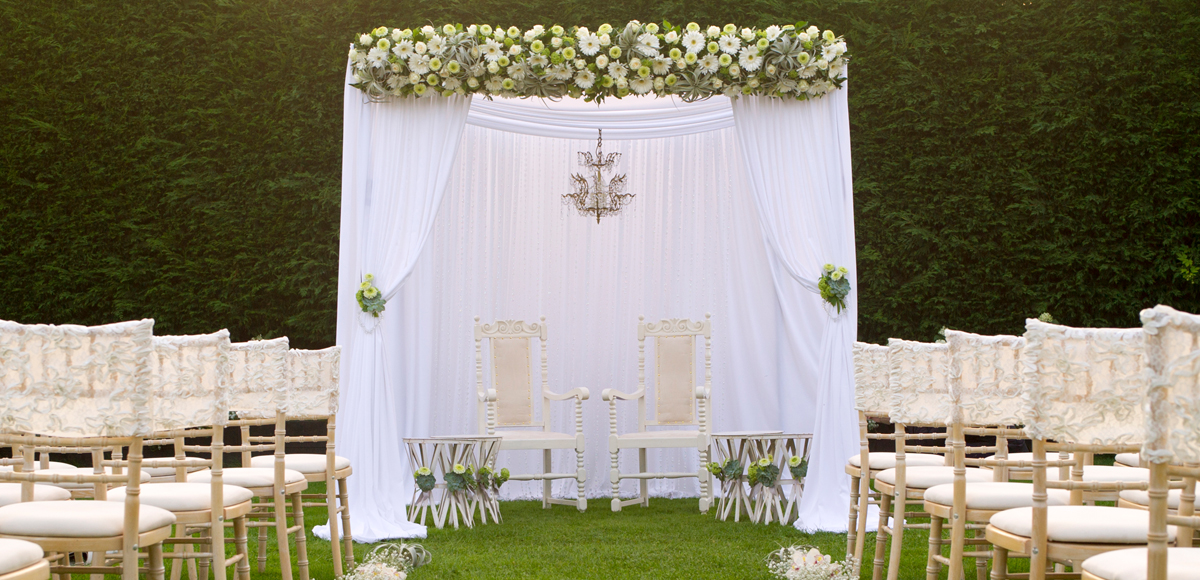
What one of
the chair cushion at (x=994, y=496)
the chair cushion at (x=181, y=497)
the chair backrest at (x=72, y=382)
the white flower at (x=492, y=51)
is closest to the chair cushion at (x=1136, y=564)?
A: the chair cushion at (x=994, y=496)

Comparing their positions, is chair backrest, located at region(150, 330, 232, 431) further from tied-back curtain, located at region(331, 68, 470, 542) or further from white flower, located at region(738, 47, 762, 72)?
white flower, located at region(738, 47, 762, 72)

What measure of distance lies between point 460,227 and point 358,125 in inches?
50.2

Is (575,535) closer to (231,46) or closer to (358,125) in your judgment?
(358,125)

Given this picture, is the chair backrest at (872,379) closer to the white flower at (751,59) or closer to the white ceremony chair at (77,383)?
the white flower at (751,59)

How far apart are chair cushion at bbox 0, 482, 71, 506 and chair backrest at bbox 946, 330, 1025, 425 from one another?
2597 millimetres

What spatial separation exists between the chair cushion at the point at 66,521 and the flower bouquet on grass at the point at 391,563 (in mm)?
1265

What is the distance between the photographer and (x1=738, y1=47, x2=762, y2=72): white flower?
5.35m

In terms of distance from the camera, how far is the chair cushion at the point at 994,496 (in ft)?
9.34

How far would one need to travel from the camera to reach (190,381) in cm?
265

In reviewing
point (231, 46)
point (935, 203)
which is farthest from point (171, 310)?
point (935, 203)

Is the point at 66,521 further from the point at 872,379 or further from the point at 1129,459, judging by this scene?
the point at 1129,459

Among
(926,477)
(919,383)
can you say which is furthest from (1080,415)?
(926,477)

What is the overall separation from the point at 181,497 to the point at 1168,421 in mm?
2466

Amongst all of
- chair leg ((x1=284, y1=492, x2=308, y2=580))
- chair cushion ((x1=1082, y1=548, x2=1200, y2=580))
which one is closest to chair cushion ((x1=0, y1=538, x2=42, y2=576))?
chair leg ((x1=284, y1=492, x2=308, y2=580))
